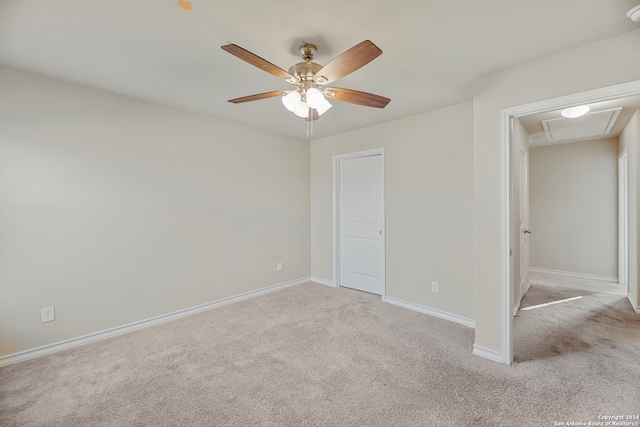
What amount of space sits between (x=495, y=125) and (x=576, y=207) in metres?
→ 3.93

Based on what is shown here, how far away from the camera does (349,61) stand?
1482 millimetres

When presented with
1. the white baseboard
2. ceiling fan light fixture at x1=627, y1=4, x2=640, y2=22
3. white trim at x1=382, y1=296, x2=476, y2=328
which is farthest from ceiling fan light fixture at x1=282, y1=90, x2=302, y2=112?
white trim at x1=382, y1=296, x2=476, y2=328

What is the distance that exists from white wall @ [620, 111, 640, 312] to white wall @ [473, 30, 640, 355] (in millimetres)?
2160

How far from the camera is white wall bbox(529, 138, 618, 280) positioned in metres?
4.39

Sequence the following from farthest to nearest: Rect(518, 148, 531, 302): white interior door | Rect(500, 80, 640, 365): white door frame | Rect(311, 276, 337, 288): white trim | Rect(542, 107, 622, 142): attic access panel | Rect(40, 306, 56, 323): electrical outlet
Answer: Rect(311, 276, 337, 288): white trim, Rect(518, 148, 531, 302): white interior door, Rect(542, 107, 622, 142): attic access panel, Rect(40, 306, 56, 323): electrical outlet, Rect(500, 80, 640, 365): white door frame

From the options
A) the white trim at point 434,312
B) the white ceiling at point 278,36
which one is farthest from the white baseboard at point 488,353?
the white ceiling at point 278,36

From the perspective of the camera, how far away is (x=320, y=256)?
14.7ft

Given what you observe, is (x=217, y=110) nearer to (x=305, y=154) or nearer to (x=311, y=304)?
(x=305, y=154)

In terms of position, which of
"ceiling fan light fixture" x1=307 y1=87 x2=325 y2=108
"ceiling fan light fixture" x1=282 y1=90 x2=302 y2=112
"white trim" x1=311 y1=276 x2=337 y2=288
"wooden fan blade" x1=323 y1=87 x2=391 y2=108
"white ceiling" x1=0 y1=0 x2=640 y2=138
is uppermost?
"white ceiling" x1=0 y1=0 x2=640 y2=138

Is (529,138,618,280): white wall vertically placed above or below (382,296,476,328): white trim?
above

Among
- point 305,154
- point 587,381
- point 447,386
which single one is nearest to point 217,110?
point 305,154

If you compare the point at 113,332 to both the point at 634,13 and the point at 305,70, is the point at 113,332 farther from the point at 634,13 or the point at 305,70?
the point at 634,13

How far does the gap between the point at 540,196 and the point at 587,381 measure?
405 centimetres

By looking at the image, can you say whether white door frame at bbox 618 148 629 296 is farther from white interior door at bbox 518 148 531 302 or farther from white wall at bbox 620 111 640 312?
white interior door at bbox 518 148 531 302
